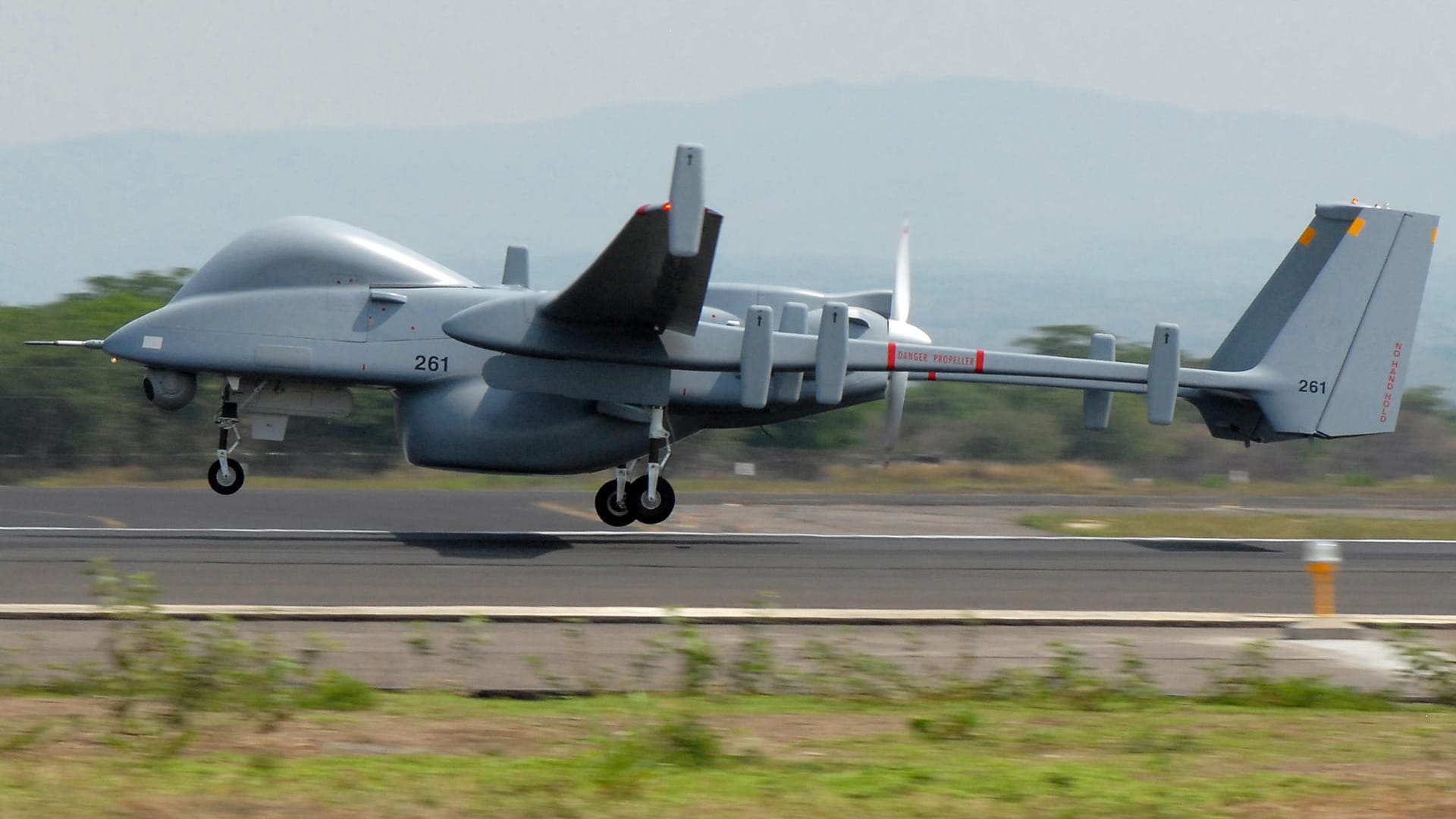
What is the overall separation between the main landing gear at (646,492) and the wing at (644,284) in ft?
4.39

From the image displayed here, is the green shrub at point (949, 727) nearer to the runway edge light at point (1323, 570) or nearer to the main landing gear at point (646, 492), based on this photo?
the runway edge light at point (1323, 570)

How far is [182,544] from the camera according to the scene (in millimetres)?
16062

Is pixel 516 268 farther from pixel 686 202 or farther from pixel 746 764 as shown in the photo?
pixel 746 764

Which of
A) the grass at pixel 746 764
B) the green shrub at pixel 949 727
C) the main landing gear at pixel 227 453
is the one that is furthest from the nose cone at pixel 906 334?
the green shrub at pixel 949 727

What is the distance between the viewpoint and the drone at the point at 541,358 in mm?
16984

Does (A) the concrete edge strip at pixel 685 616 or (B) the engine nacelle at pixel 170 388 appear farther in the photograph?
(B) the engine nacelle at pixel 170 388

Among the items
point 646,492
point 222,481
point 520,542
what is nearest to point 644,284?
point 646,492

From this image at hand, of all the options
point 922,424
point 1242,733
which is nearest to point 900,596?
point 1242,733

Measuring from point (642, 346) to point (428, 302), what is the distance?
2887mm

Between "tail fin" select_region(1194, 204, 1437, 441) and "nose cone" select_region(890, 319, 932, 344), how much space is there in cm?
485

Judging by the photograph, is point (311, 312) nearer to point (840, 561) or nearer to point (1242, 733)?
point (840, 561)

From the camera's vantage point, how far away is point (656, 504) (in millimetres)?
18172

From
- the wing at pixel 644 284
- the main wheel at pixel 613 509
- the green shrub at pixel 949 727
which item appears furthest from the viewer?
the main wheel at pixel 613 509

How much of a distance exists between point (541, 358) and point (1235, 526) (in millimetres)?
11069
